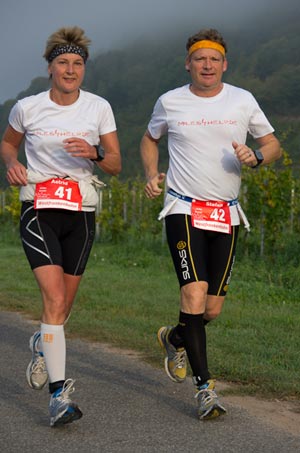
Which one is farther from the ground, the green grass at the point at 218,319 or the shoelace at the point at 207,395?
the shoelace at the point at 207,395

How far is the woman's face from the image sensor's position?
584 cm

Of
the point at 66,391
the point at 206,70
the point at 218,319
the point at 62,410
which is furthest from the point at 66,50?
the point at 218,319

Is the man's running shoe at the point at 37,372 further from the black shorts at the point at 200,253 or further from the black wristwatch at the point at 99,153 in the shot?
the black wristwatch at the point at 99,153

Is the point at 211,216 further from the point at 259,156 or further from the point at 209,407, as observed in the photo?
the point at 209,407

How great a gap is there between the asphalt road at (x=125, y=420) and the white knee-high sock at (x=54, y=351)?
0.99ft

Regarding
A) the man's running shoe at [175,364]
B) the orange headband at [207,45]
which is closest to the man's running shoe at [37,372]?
the man's running shoe at [175,364]

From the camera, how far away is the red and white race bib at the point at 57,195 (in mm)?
5730

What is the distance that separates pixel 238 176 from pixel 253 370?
166cm

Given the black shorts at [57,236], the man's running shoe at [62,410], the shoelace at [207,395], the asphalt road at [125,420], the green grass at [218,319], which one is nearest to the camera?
the asphalt road at [125,420]

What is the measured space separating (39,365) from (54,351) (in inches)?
17.6

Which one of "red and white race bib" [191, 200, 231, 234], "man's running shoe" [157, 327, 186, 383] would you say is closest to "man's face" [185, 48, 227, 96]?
"red and white race bib" [191, 200, 231, 234]

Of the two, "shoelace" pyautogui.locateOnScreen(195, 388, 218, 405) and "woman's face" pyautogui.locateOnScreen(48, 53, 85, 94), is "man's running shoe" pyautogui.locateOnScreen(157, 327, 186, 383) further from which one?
"woman's face" pyautogui.locateOnScreen(48, 53, 85, 94)

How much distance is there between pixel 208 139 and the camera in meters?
5.86

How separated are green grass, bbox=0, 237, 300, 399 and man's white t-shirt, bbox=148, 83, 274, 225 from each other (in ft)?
4.79
